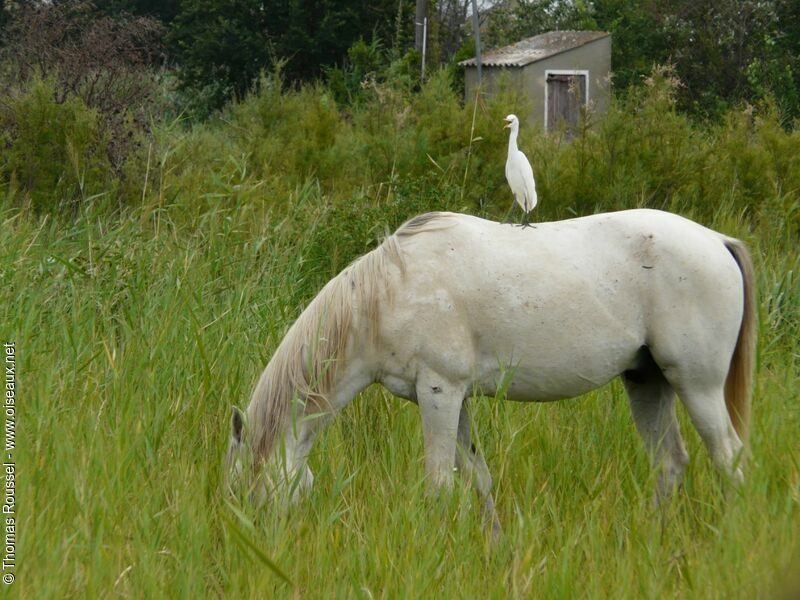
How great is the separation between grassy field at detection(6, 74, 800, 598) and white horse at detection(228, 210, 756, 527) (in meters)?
0.21

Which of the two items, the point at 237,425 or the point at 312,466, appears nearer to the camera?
the point at 237,425

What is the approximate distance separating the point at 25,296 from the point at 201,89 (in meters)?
23.9

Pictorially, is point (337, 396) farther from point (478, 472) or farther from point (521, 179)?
point (521, 179)

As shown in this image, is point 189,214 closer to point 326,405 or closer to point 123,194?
point 123,194

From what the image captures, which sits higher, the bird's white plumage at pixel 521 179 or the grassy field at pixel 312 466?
the bird's white plumage at pixel 521 179

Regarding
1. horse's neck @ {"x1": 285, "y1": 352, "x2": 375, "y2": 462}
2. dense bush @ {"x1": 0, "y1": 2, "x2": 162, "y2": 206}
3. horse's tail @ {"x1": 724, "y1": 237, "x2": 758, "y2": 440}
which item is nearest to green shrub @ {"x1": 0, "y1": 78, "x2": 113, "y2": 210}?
dense bush @ {"x1": 0, "y1": 2, "x2": 162, "y2": 206}

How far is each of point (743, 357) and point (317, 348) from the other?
1714 mm

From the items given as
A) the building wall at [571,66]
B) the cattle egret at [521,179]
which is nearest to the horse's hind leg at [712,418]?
the cattle egret at [521,179]

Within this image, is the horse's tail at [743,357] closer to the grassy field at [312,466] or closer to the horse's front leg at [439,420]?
the grassy field at [312,466]

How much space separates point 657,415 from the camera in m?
4.35

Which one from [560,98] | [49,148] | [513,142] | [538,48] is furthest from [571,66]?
[513,142]

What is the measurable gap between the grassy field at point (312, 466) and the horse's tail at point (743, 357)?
0.15 metres

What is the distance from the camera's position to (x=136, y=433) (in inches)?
148

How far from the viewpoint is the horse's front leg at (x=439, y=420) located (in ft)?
12.5
